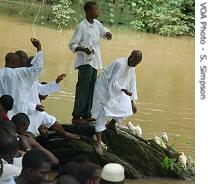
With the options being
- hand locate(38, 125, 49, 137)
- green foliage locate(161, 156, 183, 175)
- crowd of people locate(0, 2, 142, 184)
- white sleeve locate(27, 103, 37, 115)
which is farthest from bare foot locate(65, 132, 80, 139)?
green foliage locate(161, 156, 183, 175)

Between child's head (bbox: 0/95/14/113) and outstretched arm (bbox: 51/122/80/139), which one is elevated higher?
child's head (bbox: 0/95/14/113)

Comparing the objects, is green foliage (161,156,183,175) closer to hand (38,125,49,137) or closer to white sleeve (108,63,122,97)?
white sleeve (108,63,122,97)

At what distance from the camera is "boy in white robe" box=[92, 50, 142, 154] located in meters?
7.26

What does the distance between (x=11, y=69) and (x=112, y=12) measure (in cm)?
2096

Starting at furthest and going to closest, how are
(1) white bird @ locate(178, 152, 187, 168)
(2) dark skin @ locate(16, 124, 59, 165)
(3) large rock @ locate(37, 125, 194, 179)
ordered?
(1) white bird @ locate(178, 152, 187, 168), (3) large rock @ locate(37, 125, 194, 179), (2) dark skin @ locate(16, 124, 59, 165)

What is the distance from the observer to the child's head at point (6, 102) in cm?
596

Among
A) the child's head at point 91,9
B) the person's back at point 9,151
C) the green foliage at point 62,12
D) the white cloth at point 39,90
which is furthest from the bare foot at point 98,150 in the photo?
the green foliage at point 62,12
